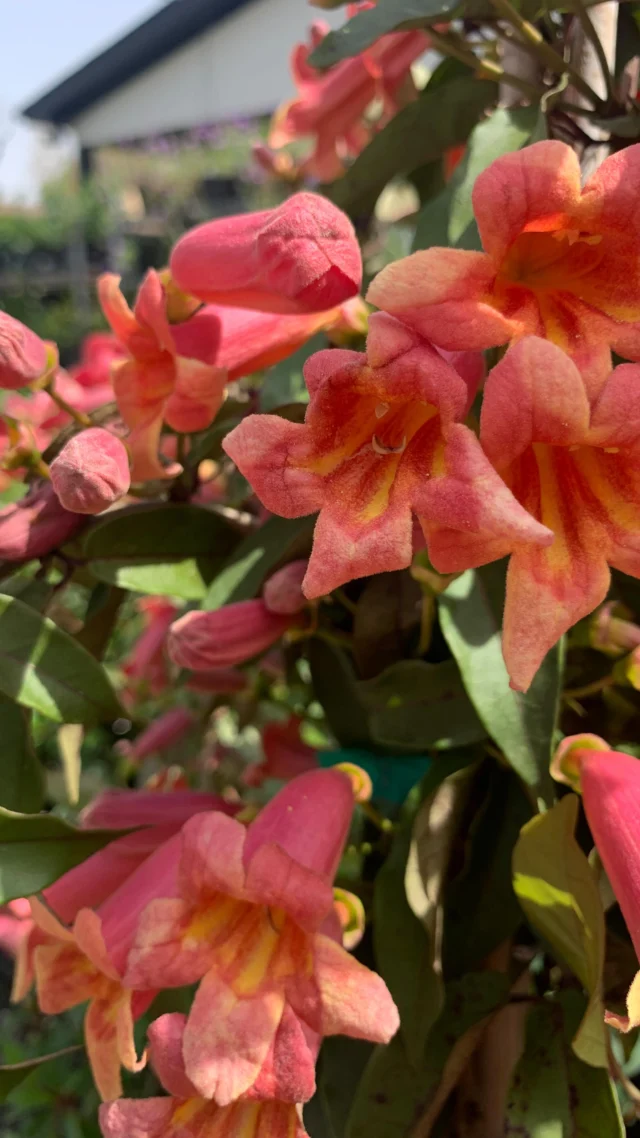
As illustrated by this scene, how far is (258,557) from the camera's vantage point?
0.51 m

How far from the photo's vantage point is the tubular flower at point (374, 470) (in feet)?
0.93

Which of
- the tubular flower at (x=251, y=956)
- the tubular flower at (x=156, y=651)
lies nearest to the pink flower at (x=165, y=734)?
the tubular flower at (x=156, y=651)

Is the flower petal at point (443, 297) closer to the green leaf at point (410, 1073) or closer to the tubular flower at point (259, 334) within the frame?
the tubular flower at point (259, 334)

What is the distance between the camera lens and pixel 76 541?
50 centimetres

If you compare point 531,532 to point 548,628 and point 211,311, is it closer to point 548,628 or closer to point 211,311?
point 548,628

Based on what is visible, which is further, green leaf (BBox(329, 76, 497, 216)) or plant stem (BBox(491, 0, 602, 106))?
green leaf (BBox(329, 76, 497, 216))

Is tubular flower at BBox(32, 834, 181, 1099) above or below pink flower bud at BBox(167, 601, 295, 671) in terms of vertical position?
below

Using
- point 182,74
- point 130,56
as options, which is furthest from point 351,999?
point 130,56

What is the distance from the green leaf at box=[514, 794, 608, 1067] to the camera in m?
0.38

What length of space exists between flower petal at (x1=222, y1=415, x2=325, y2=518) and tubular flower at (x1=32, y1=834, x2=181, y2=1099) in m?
0.22

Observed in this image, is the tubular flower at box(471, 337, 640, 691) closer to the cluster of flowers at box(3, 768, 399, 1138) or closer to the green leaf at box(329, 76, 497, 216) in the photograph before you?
the cluster of flowers at box(3, 768, 399, 1138)

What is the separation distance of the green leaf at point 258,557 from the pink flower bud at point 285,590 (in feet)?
0.04

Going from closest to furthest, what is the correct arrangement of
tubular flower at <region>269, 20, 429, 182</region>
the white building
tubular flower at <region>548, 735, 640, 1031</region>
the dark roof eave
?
tubular flower at <region>548, 735, 640, 1031</region>
tubular flower at <region>269, 20, 429, 182</region>
the white building
the dark roof eave

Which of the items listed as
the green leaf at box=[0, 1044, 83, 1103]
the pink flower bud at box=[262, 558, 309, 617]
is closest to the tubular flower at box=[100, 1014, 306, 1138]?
the green leaf at box=[0, 1044, 83, 1103]
